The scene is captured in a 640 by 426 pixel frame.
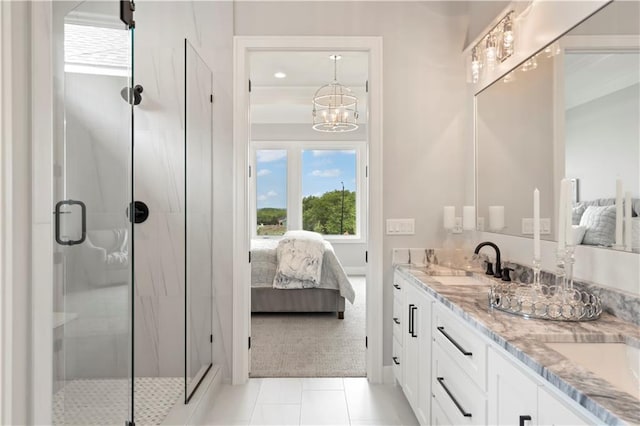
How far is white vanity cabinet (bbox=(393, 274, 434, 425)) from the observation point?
2053 mm

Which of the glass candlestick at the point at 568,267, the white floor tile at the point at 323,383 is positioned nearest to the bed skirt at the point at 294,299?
the white floor tile at the point at 323,383

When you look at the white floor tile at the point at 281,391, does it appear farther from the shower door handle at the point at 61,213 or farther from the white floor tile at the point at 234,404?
the shower door handle at the point at 61,213

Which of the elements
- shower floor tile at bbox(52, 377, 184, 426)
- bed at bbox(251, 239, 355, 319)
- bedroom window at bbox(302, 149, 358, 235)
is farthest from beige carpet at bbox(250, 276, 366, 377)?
Answer: bedroom window at bbox(302, 149, 358, 235)

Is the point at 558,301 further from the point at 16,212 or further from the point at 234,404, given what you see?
the point at 234,404

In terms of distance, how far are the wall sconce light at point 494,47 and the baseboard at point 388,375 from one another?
6.88 feet

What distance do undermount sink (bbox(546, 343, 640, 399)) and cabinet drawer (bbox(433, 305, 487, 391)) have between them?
251 mm

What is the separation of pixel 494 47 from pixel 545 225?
3.92 feet

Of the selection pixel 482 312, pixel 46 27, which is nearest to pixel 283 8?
pixel 46 27

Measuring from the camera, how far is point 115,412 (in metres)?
1.55

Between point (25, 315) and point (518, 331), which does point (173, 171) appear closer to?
point (25, 315)

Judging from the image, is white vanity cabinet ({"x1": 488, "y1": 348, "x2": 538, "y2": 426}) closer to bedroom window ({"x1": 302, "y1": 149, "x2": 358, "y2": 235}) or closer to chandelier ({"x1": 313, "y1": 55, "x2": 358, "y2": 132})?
chandelier ({"x1": 313, "y1": 55, "x2": 358, "y2": 132})

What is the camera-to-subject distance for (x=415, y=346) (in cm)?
226

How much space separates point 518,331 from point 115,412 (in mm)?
1481

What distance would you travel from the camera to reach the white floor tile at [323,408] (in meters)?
2.36
